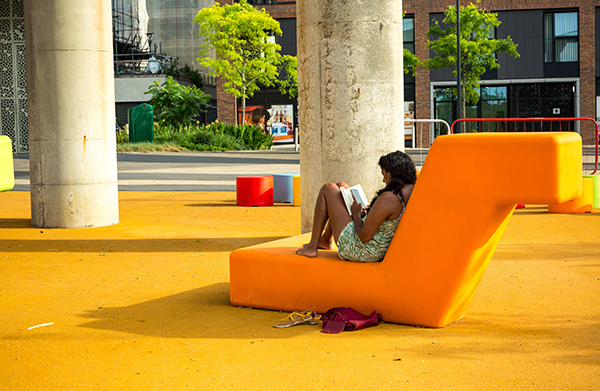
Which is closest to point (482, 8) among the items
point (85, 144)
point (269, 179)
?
point (269, 179)

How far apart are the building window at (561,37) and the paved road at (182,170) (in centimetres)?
2097

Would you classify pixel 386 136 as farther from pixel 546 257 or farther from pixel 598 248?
pixel 598 248

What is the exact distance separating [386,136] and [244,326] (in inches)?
160

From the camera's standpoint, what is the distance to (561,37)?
4225cm

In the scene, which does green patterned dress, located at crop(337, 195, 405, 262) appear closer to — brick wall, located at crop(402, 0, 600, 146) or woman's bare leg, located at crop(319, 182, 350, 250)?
woman's bare leg, located at crop(319, 182, 350, 250)

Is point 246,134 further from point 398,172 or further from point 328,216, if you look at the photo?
point 398,172

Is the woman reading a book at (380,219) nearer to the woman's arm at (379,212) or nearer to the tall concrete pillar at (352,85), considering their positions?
the woman's arm at (379,212)

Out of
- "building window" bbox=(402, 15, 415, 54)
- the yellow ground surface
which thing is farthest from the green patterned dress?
"building window" bbox=(402, 15, 415, 54)

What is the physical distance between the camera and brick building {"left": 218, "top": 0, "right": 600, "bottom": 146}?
138 ft

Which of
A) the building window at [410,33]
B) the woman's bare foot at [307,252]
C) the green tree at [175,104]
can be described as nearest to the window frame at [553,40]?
the building window at [410,33]

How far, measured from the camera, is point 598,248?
27.6 feet

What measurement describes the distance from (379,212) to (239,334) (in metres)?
1.41

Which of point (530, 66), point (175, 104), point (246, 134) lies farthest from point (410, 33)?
point (175, 104)

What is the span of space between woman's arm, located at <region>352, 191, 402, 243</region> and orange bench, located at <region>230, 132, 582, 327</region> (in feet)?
0.54
